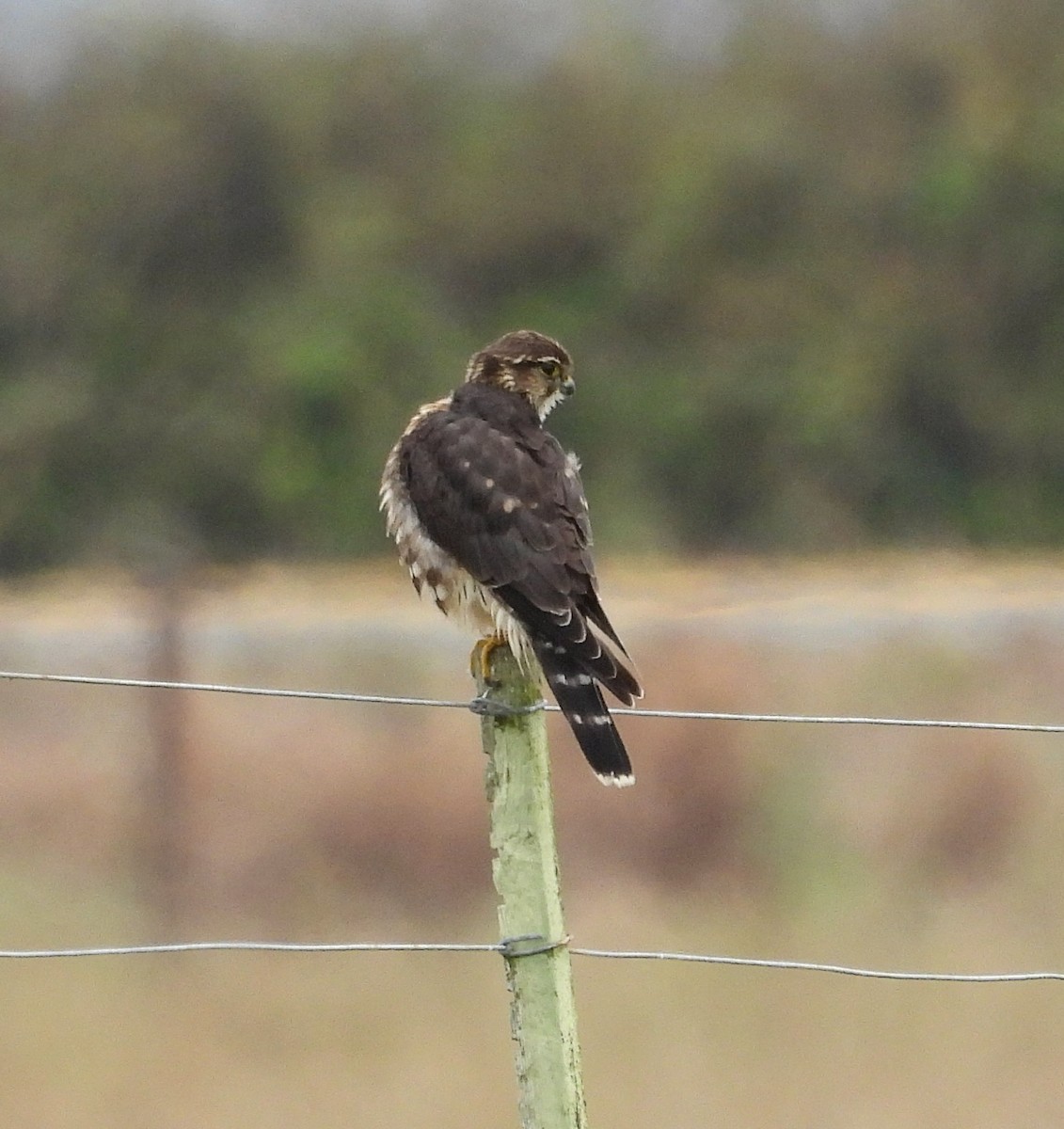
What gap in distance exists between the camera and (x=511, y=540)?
433 centimetres

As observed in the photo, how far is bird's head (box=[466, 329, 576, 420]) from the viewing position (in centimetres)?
514

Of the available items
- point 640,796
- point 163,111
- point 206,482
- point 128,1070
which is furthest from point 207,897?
point 163,111

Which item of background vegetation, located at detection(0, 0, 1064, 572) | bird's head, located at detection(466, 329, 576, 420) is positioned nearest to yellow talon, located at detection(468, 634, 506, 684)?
bird's head, located at detection(466, 329, 576, 420)

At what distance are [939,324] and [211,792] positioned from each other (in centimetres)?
1672

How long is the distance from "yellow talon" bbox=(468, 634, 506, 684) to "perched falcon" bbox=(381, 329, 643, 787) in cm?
3

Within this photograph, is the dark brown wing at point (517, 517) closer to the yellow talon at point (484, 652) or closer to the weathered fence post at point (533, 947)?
the yellow talon at point (484, 652)

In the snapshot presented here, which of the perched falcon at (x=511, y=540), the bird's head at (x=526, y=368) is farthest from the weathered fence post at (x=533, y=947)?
the bird's head at (x=526, y=368)

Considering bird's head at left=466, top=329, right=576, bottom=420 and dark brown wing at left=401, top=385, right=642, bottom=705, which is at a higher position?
bird's head at left=466, top=329, right=576, bottom=420

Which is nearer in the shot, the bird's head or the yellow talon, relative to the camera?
the yellow talon

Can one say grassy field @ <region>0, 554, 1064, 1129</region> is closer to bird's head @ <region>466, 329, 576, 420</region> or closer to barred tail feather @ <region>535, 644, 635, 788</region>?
bird's head @ <region>466, 329, 576, 420</region>

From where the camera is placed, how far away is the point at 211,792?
7430 millimetres

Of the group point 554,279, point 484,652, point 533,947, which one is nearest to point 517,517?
point 484,652

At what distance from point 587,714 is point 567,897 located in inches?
135

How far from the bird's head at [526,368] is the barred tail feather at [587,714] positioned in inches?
48.3
